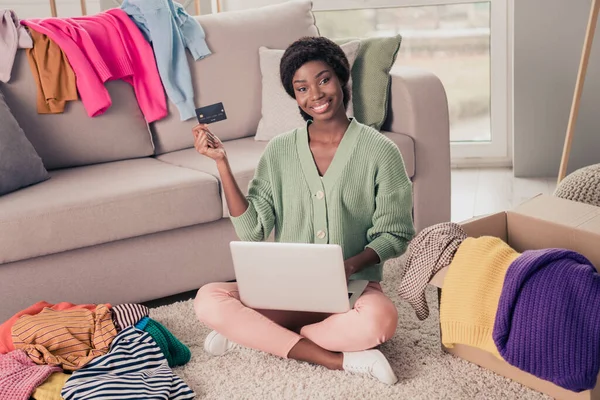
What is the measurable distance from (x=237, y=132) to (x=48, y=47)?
2.35 feet

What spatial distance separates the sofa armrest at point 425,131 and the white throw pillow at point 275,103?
0.57 feet

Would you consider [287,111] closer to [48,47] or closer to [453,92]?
[48,47]

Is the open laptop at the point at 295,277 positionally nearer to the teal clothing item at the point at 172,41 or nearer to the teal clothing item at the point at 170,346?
the teal clothing item at the point at 170,346

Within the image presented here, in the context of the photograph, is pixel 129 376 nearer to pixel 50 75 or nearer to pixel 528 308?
pixel 528 308

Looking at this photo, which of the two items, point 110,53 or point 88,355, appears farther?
point 110,53

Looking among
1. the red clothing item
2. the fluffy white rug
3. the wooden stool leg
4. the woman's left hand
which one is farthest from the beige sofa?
the woman's left hand

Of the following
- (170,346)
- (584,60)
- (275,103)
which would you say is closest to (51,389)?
(170,346)

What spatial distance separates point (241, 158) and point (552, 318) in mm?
1308

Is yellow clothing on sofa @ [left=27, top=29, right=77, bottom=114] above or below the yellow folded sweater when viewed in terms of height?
above

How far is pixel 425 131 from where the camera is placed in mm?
2875

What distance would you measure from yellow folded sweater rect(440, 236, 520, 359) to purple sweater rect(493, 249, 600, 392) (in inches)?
1.9

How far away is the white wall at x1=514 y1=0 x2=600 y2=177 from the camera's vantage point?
3562mm

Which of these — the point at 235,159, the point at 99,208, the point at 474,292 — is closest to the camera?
the point at 474,292

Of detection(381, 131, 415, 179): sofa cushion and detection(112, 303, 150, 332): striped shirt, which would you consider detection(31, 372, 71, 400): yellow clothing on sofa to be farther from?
detection(381, 131, 415, 179): sofa cushion
